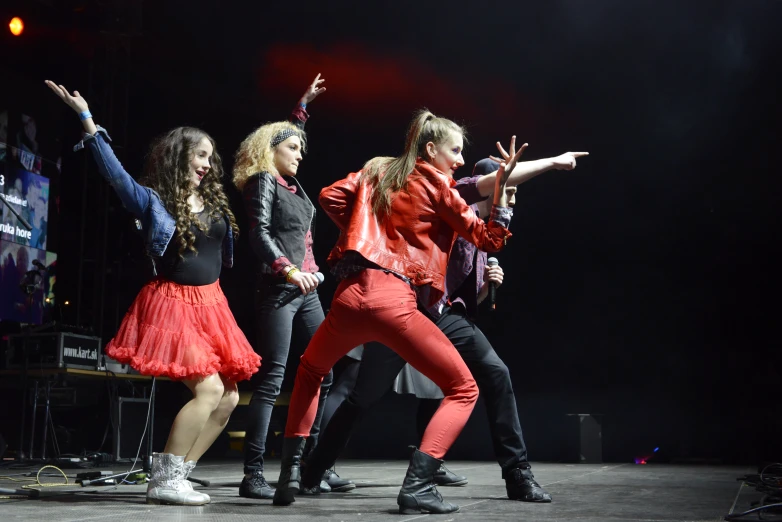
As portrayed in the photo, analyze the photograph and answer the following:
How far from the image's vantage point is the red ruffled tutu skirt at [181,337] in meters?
2.76

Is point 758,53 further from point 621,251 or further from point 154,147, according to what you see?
point 154,147

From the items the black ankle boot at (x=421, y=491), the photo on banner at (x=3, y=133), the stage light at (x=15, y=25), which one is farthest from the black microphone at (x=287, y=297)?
the stage light at (x=15, y=25)

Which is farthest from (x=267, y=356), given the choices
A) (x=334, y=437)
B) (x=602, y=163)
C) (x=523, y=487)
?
(x=602, y=163)

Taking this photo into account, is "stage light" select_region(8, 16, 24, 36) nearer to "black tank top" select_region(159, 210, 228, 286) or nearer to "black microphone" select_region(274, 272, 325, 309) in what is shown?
"black tank top" select_region(159, 210, 228, 286)

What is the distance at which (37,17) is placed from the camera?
8.70 meters

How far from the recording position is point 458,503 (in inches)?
111

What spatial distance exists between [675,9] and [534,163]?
14.5 feet

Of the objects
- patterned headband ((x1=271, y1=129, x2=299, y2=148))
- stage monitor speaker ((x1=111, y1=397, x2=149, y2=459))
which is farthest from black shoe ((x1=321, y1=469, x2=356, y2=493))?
stage monitor speaker ((x1=111, y1=397, x2=149, y2=459))

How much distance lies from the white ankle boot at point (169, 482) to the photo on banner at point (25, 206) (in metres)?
6.11

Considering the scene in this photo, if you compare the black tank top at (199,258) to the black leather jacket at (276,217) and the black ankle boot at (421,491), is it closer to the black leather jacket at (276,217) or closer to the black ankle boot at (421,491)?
the black leather jacket at (276,217)

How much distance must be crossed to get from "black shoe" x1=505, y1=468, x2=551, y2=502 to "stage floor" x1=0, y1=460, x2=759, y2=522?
0.05m

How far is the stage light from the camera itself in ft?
27.9

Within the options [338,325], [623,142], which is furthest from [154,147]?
[623,142]

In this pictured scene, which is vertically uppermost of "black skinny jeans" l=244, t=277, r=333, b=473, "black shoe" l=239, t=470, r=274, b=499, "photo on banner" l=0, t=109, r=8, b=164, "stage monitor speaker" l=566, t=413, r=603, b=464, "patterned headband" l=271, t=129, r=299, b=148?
"photo on banner" l=0, t=109, r=8, b=164
